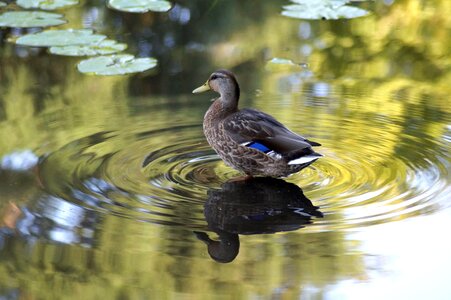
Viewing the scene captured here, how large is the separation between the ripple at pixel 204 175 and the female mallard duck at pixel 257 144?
5.9 inches

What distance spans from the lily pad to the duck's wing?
2.70 meters

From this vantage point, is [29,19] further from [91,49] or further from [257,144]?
[257,144]

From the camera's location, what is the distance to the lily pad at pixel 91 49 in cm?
827

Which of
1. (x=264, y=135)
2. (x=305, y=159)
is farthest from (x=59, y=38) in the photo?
(x=305, y=159)

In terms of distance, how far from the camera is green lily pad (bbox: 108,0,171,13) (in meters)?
9.48

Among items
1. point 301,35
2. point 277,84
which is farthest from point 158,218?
point 301,35

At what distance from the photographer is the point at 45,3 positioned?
9812 mm

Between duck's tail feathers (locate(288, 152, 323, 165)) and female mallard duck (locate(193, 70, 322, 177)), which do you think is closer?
duck's tail feathers (locate(288, 152, 323, 165))

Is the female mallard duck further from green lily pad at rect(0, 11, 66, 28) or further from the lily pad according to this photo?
green lily pad at rect(0, 11, 66, 28)

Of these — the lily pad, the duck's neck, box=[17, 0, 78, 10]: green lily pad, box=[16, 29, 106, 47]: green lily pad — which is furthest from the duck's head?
box=[17, 0, 78, 10]: green lily pad

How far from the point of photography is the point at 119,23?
9.49 m

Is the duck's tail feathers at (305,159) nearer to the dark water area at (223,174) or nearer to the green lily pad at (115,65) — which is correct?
the dark water area at (223,174)

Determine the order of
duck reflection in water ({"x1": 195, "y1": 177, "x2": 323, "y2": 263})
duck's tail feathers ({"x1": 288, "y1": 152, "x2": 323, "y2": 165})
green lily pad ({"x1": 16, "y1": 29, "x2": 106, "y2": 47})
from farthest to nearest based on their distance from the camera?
green lily pad ({"x1": 16, "y1": 29, "x2": 106, "y2": 47}), duck's tail feathers ({"x1": 288, "y1": 152, "x2": 323, "y2": 165}), duck reflection in water ({"x1": 195, "y1": 177, "x2": 323, "y2": 263})

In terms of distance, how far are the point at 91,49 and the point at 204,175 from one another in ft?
9.65
